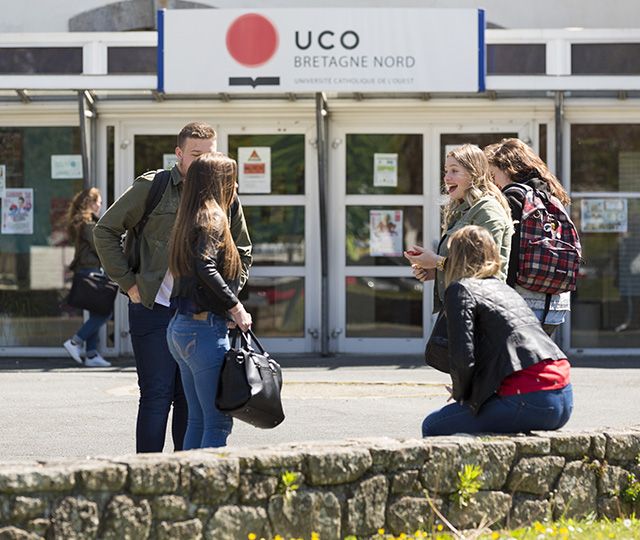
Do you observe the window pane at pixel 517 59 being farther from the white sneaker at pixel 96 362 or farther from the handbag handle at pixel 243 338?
the handbag handle at pixel 243 338

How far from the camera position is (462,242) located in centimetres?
616

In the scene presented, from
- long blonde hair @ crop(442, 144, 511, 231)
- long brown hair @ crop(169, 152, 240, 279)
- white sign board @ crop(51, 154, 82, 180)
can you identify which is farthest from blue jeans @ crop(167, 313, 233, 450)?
white sign board @ crop(51, 154, 82, 180)

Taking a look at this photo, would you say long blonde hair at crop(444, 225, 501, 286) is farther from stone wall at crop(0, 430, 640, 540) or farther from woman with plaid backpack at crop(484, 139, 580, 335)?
stone wall at crop(0, 430, 640, 540)

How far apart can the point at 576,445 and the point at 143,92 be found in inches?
350

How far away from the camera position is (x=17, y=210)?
47.9 feet

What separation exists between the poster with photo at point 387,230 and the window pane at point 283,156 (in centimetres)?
85

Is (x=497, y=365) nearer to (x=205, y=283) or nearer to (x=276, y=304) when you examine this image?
(x=205, y=283)

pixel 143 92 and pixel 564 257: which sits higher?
pixel 143 92

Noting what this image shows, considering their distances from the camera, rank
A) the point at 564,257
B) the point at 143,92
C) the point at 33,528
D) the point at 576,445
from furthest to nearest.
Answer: the point at 143,92, the point at 564,257, the point at 576,445, the point at 33,528

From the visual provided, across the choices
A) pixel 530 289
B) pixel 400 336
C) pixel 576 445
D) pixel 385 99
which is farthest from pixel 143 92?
pixel 576 445

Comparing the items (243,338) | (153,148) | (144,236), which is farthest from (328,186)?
(243,338)

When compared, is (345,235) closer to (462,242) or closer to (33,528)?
(462,242)

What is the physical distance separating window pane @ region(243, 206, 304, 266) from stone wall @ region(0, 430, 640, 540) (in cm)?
862

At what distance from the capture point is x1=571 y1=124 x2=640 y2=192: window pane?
14281mm
